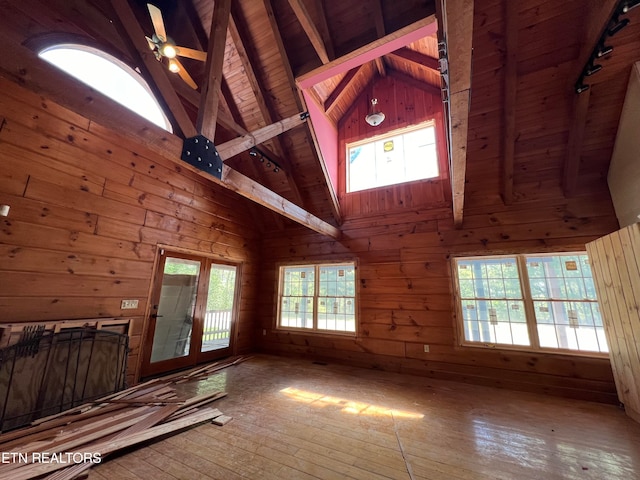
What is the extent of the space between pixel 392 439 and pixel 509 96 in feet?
15.0

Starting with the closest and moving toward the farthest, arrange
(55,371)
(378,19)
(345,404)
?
1. (55,371)
2. (345,404)
3. (378,19)

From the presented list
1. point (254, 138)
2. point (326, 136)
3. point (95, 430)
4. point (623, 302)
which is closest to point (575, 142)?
point (623, 302)

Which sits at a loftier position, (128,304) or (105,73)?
(105,73)

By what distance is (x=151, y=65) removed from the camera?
7.66ft

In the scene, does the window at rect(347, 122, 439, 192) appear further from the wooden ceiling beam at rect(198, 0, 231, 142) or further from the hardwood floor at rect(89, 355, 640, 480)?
the hardwood floor at rect(89, 355, 640, 480)

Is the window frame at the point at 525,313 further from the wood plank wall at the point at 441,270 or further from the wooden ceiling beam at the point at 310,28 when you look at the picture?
the wooden ceiling beam at the point at 310,28

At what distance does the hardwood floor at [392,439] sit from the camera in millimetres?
1940

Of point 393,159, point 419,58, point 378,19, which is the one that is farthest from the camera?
point 393,159

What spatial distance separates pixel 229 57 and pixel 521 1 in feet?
14.1

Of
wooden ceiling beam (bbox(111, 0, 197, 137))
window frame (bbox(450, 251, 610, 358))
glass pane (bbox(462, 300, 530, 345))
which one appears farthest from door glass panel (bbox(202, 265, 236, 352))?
glass pane (bbox(462, 300, 530, 345))

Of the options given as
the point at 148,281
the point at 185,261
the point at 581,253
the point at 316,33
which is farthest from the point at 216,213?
the point at 581,253

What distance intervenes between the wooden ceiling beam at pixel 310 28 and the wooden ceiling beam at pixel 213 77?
2.89ft

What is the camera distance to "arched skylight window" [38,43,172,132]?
3.20 metres

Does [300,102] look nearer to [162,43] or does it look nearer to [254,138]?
[254,138]
